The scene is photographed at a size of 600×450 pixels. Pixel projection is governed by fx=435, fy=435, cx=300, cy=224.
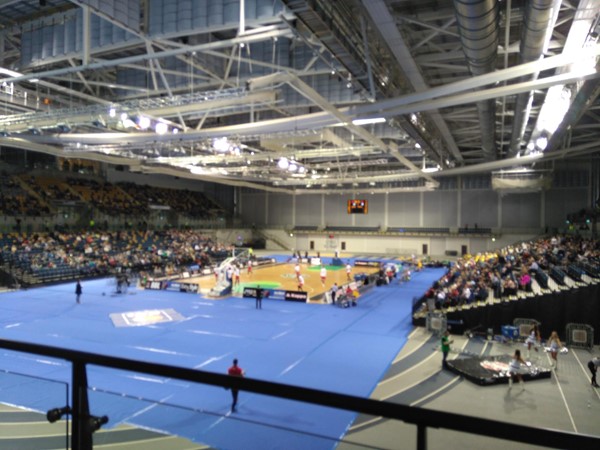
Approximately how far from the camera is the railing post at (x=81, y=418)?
2.26m

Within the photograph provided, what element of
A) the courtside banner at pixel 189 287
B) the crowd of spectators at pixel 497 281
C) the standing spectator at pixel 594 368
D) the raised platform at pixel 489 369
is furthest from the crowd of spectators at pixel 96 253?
the standing spectator at pixel 594 368

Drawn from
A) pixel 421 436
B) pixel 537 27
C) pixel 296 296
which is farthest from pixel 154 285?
pixel 421 436

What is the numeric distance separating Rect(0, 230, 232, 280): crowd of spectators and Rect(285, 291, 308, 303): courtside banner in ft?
42.3

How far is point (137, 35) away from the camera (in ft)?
48.5

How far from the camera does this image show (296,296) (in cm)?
2692

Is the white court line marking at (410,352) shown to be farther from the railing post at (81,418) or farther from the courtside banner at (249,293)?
the railing post at (81,418)

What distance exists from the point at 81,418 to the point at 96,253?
4031cm

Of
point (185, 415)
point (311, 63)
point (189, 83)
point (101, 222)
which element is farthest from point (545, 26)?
point (101, 222)

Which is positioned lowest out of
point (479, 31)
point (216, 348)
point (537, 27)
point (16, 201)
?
point (216, 348)

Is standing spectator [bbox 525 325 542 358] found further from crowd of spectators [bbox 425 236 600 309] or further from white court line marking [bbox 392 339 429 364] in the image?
white court line marking [bbox 392 339 429 364]

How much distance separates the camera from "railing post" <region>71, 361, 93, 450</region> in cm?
226

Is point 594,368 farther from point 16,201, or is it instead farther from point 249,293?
point 16,201

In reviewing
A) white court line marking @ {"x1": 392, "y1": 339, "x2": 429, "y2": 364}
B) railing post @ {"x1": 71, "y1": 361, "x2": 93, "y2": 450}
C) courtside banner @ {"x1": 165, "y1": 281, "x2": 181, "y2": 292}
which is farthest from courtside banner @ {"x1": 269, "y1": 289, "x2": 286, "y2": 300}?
railing post @ {"x1": 71, "y1": 361, "x2": 93, "y2": 450}

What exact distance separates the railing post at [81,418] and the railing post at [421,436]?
1655 mm
